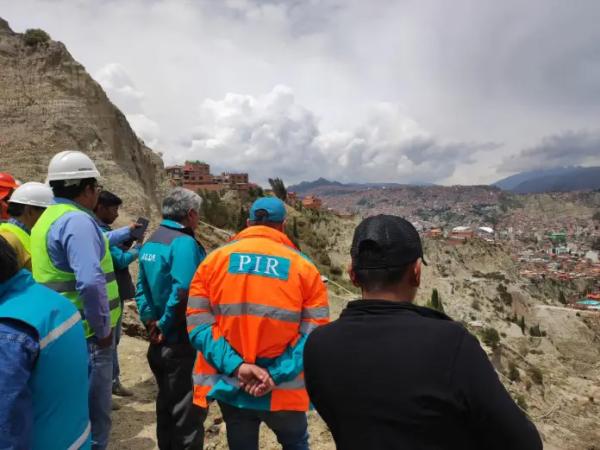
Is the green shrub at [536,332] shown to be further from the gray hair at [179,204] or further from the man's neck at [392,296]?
the man's neck at [392,296]

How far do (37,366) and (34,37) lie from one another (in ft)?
51.4

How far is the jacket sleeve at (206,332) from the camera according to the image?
7.81 ft

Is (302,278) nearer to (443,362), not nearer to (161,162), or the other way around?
(443,362)

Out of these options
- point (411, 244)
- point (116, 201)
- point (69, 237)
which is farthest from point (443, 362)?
point (116, 201)

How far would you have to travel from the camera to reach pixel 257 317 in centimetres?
235

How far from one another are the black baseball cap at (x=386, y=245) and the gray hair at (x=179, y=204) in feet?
6.69

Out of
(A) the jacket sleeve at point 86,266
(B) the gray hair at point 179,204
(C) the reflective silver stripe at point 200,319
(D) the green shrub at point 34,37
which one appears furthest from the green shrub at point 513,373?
(D) the green shrub at point 34,37

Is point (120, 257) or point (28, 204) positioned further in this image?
point (120, 257)

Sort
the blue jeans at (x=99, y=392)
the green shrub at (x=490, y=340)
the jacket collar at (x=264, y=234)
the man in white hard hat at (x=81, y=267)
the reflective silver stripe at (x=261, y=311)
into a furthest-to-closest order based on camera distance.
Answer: the green shrub at (x=490, y=340)
the blue jeans at (x=99, y=392)
the man in white hard hat at (x=81, y=267)
the jacket collar at (x=264, y=234)
the reflective silver stripe at (x=261, y=311)

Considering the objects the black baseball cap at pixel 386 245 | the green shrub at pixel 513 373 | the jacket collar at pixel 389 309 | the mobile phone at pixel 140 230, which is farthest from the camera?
the green shrub at pixel 513 373

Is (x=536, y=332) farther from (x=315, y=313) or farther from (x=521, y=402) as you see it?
(x=315, y=313)

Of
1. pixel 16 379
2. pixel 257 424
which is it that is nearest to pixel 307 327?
pixel 257 424

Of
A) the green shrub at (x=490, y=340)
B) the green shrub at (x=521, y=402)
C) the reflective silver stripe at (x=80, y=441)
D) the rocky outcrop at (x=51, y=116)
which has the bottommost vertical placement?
the green shrub at (x=521, y=402)

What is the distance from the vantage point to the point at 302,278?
7.97ft
